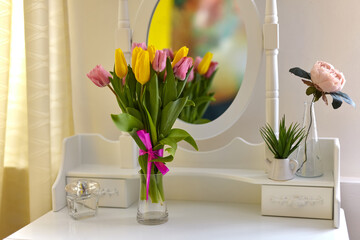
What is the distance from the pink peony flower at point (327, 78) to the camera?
4.05ft

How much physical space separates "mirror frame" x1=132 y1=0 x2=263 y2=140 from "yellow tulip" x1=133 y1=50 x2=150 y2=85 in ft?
0.98

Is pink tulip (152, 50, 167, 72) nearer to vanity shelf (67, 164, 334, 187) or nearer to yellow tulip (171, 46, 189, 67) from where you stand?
yellow tulip (171, 46, 189, 67)

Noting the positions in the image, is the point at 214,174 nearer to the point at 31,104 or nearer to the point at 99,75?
the point at 99,75

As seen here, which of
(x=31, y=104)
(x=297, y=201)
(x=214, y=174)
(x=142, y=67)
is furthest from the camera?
(x=31, y=104)

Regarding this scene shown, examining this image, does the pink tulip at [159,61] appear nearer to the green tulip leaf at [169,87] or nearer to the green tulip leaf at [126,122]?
the green tulip leaf at [169,87]

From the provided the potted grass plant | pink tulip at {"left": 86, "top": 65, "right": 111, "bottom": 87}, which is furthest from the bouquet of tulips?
the potted grass plant

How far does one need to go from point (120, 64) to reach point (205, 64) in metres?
0.31

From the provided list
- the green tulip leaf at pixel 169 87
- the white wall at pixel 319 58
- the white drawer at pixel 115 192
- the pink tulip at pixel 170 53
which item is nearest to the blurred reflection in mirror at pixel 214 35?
the pink tulip at pixel 170 53

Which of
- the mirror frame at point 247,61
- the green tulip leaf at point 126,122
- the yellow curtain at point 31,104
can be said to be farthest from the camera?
the yellow curtain at point 31,104

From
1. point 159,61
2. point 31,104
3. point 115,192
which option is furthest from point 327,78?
point 31,104

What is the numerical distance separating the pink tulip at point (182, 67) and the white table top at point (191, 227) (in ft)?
1.35

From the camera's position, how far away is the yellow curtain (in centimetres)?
158

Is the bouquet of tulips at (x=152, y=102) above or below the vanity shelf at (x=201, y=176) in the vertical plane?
above

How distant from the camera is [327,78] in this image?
1.23 meters
